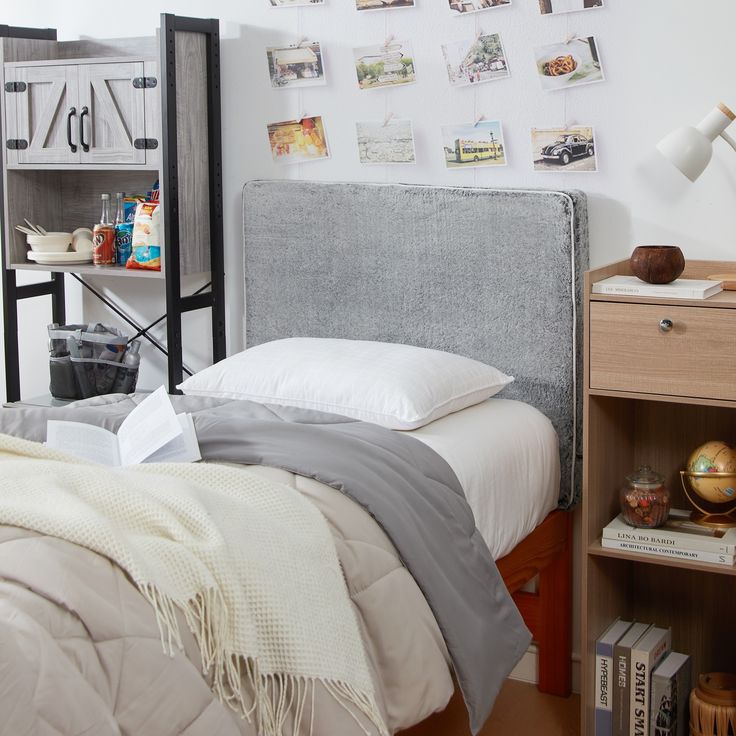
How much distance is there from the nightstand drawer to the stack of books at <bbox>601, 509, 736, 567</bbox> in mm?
306

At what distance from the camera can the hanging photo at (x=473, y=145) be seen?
2582 mm

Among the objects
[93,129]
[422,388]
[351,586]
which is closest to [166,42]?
[93,129]

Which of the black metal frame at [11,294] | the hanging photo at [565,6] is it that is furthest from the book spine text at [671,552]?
the black metal frame at [11,294]

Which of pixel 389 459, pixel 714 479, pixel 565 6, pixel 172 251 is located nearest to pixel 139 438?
pixel 389 459

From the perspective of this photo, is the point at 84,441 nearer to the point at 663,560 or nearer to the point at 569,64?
the point at 663,560

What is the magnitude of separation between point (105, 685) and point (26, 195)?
2.18 metres

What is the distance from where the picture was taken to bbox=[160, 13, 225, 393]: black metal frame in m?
2.71

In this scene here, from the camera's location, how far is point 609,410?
2330mm

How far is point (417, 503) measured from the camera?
6.02ft

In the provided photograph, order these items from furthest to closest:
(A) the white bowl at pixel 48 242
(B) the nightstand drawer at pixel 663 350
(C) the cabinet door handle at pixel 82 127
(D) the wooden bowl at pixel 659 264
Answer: (A) the white bowl at pixel 48 242 → (C) the cabinet door handle at pixel 82 127 → (D) the wooden bowl at pixel 659 264 → (B) the nightstand drawer at pixel 663 350

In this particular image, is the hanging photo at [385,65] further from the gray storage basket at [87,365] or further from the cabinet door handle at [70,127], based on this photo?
the gray storage basket at [87,365]

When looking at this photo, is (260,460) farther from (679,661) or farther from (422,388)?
(679,661)

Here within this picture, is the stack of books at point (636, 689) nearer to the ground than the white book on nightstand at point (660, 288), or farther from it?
nearer to the ground

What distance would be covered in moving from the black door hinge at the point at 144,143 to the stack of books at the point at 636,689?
5.34 ft
